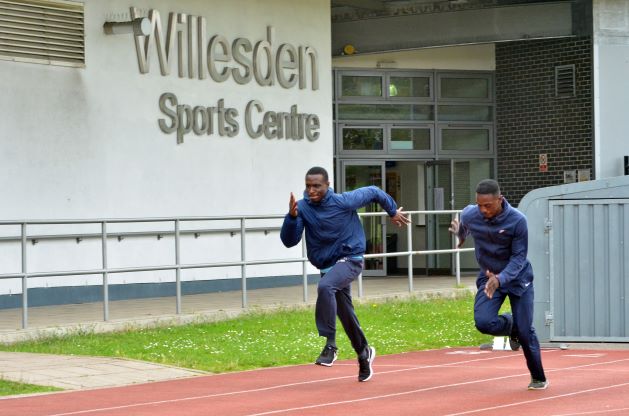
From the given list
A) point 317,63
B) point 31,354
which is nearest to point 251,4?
point 317,63

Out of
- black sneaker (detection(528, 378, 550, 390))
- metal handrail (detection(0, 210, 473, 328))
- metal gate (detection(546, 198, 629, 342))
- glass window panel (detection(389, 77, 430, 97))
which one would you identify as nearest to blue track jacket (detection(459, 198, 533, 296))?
black sneaker (detection(528, 378, 550, 390))

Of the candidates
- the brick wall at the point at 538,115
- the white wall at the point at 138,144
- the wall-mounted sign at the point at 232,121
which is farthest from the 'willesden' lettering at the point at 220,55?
the brick wall at the point at 538,115

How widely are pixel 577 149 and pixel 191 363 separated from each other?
44.6 ft

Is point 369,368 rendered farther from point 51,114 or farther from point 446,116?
point 446,116

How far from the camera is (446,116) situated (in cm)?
2622

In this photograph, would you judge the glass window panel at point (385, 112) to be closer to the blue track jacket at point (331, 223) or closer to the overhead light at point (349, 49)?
the overhead light at point (349, 49)

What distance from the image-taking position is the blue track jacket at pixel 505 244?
1055cm

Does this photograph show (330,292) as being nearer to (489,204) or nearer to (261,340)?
(489,204)

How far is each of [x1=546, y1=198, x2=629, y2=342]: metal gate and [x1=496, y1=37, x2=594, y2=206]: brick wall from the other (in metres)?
10.7

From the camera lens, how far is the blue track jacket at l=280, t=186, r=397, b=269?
37.8 feet

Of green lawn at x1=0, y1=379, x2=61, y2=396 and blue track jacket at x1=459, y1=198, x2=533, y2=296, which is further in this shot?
green lawn at x1=0, y1=379, x2=61, y2=396

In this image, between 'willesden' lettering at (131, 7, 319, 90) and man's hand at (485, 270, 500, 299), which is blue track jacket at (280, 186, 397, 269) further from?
'willesden' lettering at (131, 7, 319, 90)

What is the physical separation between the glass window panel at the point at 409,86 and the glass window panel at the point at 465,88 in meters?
0.36

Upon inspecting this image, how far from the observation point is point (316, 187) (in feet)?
37.6
